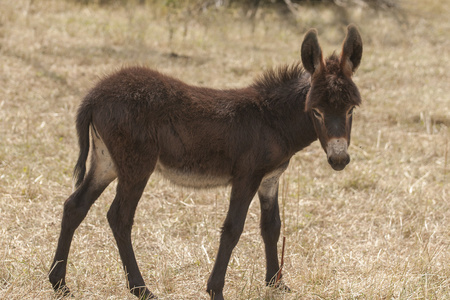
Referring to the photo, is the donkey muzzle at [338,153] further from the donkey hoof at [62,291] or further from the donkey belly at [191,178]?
the donkey hoof at [62,291]

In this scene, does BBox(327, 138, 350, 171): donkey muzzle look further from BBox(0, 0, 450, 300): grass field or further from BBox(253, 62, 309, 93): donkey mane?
BBox(0, 0, 450, 300): grass field

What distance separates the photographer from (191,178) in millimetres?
4277

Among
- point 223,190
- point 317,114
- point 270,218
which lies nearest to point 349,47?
point 317,114

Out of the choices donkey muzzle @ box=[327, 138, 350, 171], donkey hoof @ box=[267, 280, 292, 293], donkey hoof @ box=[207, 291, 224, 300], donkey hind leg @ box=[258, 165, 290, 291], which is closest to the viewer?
donkey muzzle @ box=[327, 138, 350, 171]

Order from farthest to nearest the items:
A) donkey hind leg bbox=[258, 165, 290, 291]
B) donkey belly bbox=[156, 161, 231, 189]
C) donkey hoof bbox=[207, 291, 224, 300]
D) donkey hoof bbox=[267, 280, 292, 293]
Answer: donkey hind leg bbox=[258, 165, 290, 291] → donkey hoof bbox=[267, 280, 292, 293] → donkey belly bbox=[156, 161, 231, 189] → donkey hoof bbox=[207, 291, 224, 300]

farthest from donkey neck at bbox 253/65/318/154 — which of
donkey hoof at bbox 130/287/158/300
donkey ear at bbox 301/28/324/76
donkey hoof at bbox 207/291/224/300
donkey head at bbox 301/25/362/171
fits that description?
donkey hoof at bbox 130/287/158/300

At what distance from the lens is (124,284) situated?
4.44 m

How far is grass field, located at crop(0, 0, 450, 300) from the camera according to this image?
4586mm

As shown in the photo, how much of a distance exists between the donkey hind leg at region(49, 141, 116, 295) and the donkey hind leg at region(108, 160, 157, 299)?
26 centimetres

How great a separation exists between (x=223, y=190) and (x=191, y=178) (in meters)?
2.22

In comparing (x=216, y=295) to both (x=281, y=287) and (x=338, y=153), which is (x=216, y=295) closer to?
(x=281, y=287)

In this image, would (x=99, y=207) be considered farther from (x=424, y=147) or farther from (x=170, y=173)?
(x=424, y=147)

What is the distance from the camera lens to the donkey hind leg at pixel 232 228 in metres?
4.15

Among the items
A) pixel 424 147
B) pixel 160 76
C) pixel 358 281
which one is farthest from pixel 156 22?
pixel 358 281
